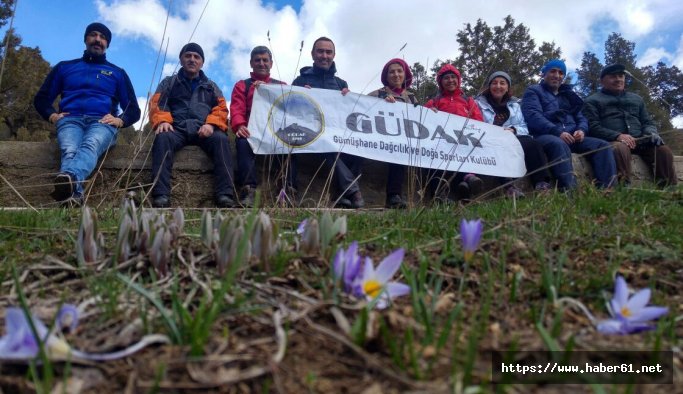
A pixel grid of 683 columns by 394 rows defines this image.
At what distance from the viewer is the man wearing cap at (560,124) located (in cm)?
474

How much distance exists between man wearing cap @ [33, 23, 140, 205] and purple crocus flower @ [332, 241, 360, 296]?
3.21 metres

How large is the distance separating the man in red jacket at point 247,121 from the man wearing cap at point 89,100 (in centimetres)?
92

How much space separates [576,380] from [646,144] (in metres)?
5.51

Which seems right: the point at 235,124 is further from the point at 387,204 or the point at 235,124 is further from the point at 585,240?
the point at 585,240

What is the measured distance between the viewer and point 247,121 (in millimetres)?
4430

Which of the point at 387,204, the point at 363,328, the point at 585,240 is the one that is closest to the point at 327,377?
the point at 363,328

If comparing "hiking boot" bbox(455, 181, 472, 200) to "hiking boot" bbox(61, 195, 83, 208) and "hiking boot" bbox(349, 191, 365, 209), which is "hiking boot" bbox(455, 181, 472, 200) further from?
"hiking boot" bbox(61, 195, 83, 208)

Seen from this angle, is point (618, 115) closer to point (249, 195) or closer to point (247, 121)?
point (247, 121)

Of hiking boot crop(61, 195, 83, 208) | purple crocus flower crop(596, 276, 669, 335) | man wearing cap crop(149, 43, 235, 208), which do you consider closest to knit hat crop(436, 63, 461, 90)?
man wearing cap crop(149, 43, 235, 208)

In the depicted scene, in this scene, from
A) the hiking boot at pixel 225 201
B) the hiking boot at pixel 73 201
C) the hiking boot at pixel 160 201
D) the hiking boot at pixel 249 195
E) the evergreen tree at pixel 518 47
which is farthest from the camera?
the evergreen tree at pixel 518 47

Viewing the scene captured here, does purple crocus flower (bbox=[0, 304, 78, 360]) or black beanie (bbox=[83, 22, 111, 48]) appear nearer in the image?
purple crocus flower (bbox=[0, 304, 78, 360])

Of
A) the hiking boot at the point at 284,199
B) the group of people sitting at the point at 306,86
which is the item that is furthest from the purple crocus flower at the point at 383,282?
the group of people sitting at the point at 306,86

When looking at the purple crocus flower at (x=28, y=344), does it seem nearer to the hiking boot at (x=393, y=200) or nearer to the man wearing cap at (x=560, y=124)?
the hiking boot at (x=393, y=200)

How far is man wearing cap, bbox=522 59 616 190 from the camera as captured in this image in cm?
474
